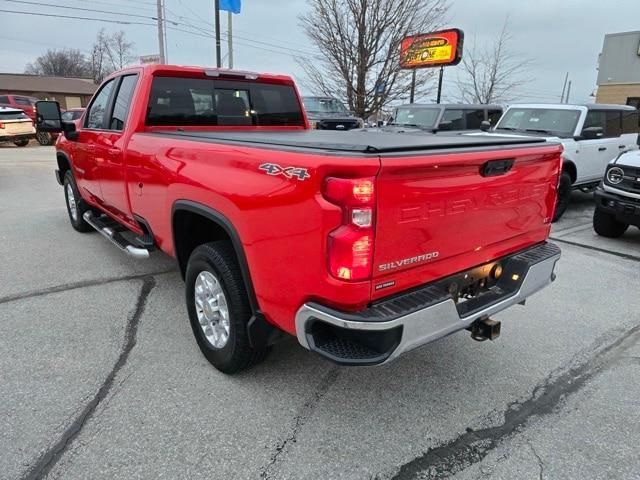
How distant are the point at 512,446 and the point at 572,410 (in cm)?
57

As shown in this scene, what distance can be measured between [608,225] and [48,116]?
7344 millimetres

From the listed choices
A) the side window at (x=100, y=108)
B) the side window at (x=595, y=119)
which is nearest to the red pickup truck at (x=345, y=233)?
the side window at (x=100, y=108)

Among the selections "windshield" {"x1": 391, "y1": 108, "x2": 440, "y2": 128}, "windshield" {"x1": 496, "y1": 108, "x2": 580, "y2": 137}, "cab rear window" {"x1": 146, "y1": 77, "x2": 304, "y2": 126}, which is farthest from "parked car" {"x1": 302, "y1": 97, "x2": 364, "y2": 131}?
"cab rear window" {"x1": 146, "y1": 77, "x2": 304, "y2": 126}

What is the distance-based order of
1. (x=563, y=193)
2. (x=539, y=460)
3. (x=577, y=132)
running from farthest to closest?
(x=577, y=132) → (x=563, y=193) → (x=539, y=460)

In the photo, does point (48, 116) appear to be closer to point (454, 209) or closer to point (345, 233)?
point (345, 233)

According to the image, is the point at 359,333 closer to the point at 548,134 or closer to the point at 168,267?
the point at 168,267

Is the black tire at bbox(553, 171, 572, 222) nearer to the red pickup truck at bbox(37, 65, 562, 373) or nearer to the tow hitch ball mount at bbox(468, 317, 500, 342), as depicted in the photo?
the red pickup truck at bbox(37, 65, 562, 373)

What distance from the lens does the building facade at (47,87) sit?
49781 millimetres

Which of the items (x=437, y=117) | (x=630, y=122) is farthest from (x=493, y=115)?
(x=630, y=122)

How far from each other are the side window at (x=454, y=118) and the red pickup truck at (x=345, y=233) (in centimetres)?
895

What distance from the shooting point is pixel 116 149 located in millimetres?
4055

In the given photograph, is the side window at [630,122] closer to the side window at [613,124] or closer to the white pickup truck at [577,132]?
the white pickup truck at [577,132]

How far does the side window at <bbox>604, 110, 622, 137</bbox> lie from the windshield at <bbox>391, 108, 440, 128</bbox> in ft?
12.3

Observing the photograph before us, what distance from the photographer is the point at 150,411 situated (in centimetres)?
266
